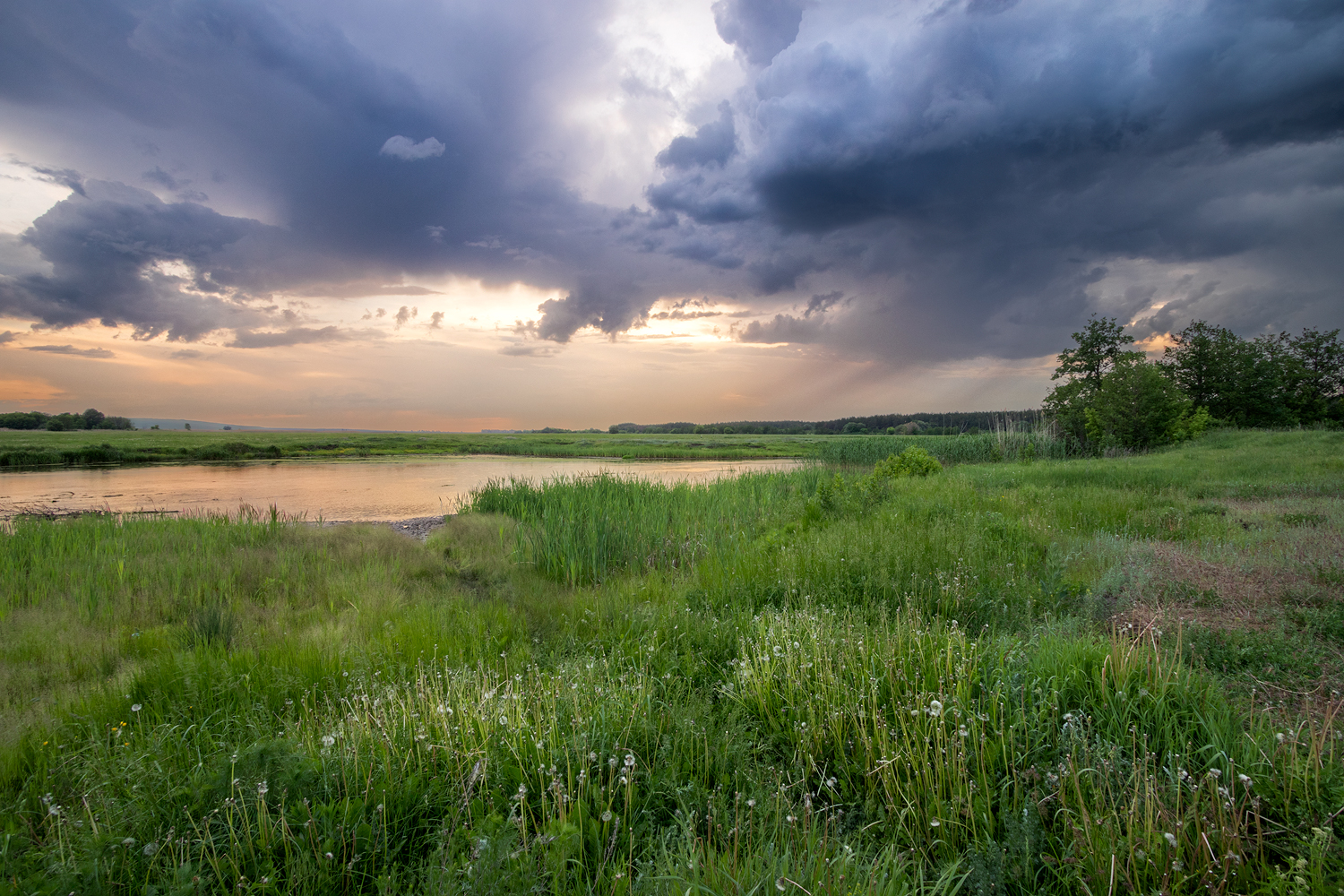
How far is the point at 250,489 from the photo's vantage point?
19250mm

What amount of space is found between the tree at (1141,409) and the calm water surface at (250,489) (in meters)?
26.7

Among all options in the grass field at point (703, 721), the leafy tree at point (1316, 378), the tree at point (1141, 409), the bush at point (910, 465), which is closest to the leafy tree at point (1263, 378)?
the leafy tree at point (1316, 378)

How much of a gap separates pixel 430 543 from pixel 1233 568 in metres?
12.4

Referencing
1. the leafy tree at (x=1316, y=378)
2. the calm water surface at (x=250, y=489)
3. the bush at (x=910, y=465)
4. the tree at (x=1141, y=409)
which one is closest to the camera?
the calm water surface at (x=250, y=489)

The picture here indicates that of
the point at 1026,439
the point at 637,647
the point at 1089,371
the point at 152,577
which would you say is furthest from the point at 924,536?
the point at 1089,371

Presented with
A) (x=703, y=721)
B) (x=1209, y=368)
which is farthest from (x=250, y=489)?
(x=1209, y=368)

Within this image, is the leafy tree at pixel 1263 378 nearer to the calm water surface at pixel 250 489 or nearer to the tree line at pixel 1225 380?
the tree line at pixel 1225 380

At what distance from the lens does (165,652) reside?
5.16 metres

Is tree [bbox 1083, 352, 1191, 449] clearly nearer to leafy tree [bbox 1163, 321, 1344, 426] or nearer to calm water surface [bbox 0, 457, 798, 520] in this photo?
leafy tree [bbox 1163, 321, 1344, 426]

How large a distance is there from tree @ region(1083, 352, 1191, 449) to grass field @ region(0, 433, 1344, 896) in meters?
26.8

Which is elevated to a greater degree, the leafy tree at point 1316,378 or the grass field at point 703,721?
the leafy tree at point 1316,378

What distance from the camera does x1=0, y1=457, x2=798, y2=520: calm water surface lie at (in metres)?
15.3

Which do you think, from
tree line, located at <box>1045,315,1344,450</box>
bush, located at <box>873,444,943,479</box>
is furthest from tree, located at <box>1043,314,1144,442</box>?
bush, located at <box>873,444,943,479</box>

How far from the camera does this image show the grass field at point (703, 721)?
2.25m
